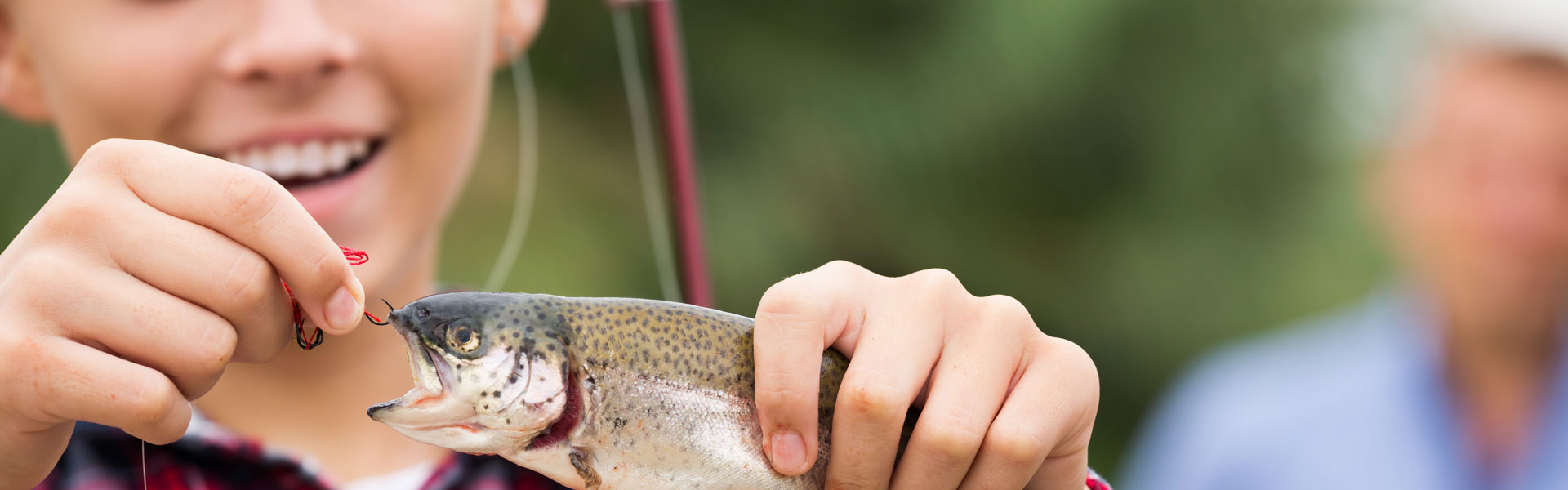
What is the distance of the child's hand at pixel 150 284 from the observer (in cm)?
99

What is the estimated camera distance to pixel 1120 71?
707 cm

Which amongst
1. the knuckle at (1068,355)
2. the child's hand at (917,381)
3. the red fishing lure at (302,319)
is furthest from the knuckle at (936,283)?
the red fishing lure at (302,319)

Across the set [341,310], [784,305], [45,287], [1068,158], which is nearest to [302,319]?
[341,310]

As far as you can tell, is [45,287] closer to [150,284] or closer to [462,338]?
[150,284]

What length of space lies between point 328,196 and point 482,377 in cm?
73

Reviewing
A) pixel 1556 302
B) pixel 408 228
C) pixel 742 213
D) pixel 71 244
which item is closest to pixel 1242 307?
pixel 742 213

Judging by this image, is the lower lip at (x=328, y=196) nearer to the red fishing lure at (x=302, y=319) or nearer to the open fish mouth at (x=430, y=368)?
the red fishing lure at (x=302, y=319)

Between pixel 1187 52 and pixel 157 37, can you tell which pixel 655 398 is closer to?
pixel 157 37

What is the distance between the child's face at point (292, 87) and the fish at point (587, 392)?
664 mm

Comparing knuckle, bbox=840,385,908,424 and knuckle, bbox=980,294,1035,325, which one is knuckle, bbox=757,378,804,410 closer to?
knuckle, bbox=840,385,908,424

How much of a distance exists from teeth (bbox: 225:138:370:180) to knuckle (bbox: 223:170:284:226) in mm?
683

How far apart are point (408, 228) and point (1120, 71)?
600 centimetres

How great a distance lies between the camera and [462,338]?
3.48ft

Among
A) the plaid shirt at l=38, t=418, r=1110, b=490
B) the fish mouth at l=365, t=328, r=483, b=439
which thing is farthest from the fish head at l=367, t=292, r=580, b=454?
the plaid shirt at l=38, t=418, r=1110, b=490
